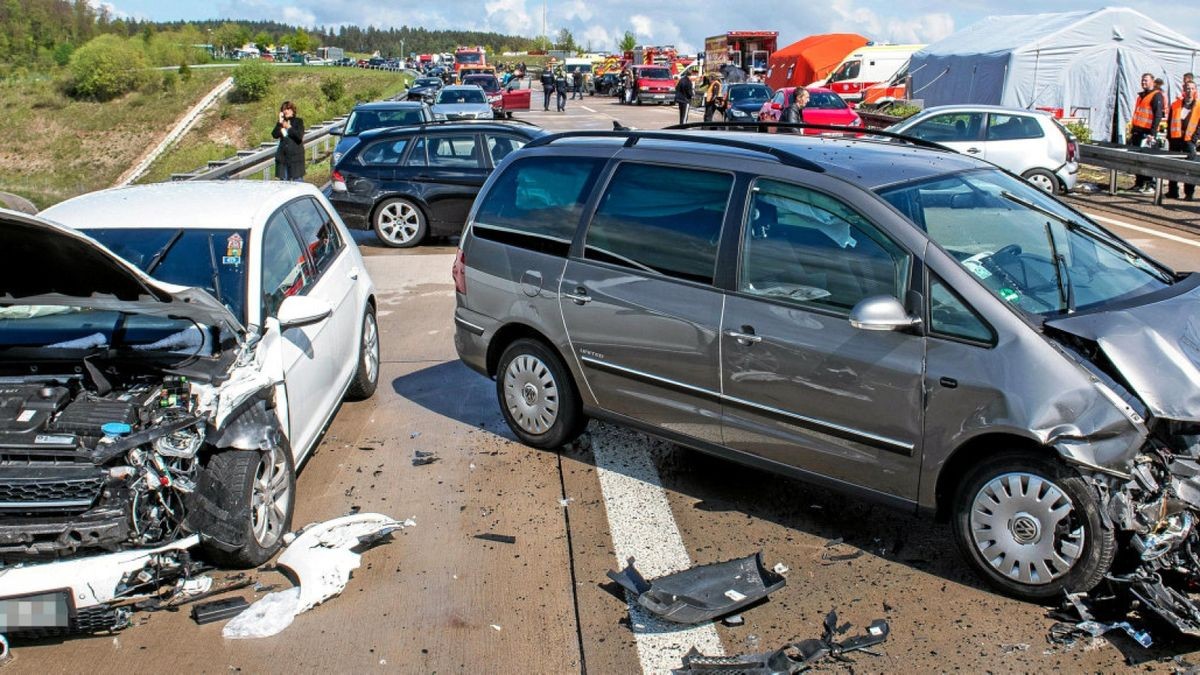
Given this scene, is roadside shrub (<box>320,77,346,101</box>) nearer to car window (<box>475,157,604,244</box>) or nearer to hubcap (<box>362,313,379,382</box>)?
hubcap (<box>362,313,379,382</box>)

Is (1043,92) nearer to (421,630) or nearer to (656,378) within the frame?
(656,378)

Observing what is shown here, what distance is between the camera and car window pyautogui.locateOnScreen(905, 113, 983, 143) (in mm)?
16453

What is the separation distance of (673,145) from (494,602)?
2.68 m

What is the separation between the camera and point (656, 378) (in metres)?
5.55

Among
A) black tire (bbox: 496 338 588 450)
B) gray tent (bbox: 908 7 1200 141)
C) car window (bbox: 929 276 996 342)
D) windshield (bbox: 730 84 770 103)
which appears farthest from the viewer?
windshield (bbox: 730 84 770 103)

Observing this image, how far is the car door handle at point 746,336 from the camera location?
5.02 metres

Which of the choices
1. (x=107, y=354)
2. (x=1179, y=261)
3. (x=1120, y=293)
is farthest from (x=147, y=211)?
(x=1179, y=261)

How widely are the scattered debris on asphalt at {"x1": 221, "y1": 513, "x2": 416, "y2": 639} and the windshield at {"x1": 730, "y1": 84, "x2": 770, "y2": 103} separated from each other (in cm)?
3043

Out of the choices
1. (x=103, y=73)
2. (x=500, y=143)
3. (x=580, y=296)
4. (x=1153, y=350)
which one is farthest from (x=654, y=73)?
(x=1153, y=350)

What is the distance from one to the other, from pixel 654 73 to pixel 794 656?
47.2m

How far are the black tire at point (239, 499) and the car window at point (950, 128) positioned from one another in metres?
13.9

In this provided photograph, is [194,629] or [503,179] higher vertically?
[503,179]

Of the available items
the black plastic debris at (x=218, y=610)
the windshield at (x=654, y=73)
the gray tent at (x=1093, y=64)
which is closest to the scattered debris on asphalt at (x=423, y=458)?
the black plastic debris at (x=218, y=610)

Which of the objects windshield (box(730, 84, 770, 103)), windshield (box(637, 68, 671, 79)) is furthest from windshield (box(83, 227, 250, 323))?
windshield (box(637, 68, 671, 79))
